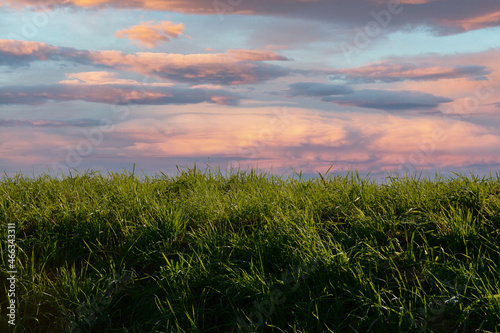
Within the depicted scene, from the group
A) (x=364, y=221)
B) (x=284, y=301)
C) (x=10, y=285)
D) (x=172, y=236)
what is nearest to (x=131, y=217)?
(x=172, y=236)

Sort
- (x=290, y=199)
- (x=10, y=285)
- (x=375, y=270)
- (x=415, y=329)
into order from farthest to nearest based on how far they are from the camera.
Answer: (x=290, y=199) → (x=10, y=285) → (x=375, y=270) → (x=415, y=329)

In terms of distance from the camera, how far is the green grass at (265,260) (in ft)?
12.8

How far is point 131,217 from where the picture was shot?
18.2ft

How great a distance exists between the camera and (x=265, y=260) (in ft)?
14.7

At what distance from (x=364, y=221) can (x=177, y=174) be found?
151 inches

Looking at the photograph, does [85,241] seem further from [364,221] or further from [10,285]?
[364,221]

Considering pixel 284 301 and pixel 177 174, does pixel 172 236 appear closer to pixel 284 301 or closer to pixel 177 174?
pixel 284 301

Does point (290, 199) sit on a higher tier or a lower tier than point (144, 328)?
higher

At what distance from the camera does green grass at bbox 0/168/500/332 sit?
3900mm

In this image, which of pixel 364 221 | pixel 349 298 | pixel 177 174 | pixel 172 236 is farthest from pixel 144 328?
pixel 177 174

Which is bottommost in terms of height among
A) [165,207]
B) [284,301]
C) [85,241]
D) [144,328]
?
[144,328]

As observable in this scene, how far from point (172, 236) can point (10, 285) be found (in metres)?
1.86

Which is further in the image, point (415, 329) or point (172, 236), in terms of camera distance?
point (172, 236)

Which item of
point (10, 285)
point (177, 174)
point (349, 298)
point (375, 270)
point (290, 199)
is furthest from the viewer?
point (177, 174)
